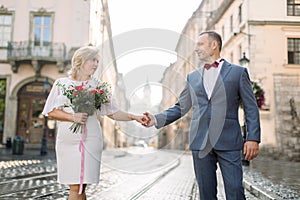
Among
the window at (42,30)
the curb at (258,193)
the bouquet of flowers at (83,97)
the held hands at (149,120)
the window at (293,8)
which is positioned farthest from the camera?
the window at (42,30)

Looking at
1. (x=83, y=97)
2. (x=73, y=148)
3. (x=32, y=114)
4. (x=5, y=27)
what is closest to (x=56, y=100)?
(x=83, y=97)

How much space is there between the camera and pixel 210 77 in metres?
3.02

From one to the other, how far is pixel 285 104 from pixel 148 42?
10.6 metres

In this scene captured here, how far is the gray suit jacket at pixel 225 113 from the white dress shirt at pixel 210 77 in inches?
1.1

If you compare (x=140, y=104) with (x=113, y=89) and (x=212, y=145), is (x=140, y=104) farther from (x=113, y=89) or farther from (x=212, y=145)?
(x=212, y=145)

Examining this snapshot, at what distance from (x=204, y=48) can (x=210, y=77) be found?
0.22 meters

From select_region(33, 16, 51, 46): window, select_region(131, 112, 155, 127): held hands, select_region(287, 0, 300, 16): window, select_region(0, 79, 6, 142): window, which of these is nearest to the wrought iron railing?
select_region(33, 16, 51, 46): window

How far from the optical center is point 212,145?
2871 mm

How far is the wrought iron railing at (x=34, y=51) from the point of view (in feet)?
71.5

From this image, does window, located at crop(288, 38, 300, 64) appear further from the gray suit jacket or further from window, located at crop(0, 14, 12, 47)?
window, located at crop(0, 14, 12, 47)

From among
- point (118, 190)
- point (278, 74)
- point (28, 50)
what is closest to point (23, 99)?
point (28, 50)

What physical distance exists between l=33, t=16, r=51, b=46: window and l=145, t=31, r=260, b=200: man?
2036 centimetres

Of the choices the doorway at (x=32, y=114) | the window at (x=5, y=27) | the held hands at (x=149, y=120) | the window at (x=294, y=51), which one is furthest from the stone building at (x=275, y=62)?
the window at (x=5, y=27)

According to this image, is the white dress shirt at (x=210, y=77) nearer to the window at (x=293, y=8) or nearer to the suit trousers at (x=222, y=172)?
the suit trousers at (x=222, y=172)
